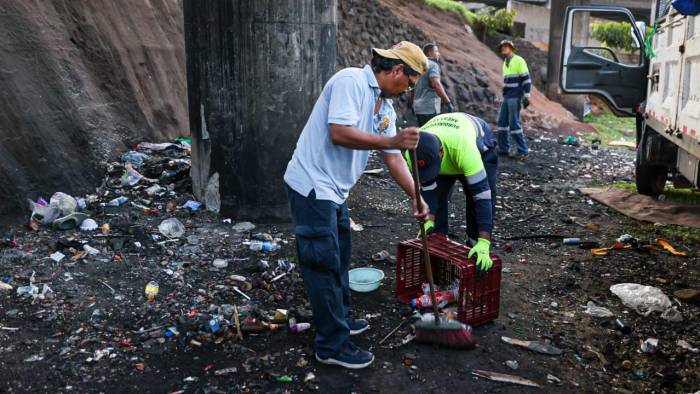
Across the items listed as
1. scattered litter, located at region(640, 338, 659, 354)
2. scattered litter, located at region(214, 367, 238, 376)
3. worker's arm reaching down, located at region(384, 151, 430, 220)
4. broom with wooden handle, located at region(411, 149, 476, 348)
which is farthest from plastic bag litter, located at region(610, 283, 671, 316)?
scattered litter, located at region(214, 367, 238, 376)

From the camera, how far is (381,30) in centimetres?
1320

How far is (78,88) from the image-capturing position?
648cm

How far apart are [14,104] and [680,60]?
5827 mm

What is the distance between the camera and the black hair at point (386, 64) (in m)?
3.24

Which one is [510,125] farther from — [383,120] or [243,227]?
[383,120]

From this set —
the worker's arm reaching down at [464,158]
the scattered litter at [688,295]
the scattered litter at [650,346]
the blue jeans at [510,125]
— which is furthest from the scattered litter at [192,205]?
the blue jeans at [510,125]

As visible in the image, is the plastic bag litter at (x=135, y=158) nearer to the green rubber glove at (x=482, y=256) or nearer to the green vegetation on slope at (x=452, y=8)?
the green rubber glove at (x=482, y=256)

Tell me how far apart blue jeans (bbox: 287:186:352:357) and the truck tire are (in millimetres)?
5365

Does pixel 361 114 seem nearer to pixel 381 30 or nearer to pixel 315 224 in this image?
pixel 315 224

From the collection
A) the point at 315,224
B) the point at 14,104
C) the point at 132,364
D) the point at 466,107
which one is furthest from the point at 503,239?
the point at 466,107

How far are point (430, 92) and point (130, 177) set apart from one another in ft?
15.5

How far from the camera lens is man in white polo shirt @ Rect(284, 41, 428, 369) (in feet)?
10.3

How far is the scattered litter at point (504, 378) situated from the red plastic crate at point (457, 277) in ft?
1.54

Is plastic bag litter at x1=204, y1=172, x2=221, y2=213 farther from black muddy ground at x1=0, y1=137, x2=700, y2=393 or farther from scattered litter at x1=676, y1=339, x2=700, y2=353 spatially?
scattered litter at x1=676, y1=339, x2=700, y2=353
